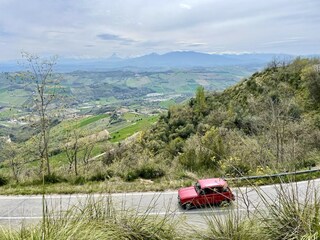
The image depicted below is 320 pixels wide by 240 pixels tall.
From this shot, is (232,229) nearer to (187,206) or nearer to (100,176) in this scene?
(187,206)

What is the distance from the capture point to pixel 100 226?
14.7ft

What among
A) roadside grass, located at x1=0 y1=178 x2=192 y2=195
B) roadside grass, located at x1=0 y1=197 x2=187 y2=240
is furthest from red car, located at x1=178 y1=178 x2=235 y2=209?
roadside grass, located at x1=0 y1=197 x2=187 y2=240

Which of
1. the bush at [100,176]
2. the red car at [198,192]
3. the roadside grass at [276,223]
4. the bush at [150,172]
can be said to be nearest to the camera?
the roadside grass at [276,223]

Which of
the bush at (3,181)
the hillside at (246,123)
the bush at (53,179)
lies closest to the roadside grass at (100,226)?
the hillside at (246,123)

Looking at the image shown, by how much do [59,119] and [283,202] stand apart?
19429mm

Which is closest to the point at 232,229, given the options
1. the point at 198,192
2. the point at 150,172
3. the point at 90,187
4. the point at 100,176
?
the point at 198,192

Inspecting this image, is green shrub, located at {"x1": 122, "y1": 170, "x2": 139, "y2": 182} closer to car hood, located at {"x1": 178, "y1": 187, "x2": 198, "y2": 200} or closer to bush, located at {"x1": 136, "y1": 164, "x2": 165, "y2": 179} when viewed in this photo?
bush, located at {"x1": 136, "y1": 164, "x2": 165, "y2": 179}

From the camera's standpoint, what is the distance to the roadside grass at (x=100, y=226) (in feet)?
12.9

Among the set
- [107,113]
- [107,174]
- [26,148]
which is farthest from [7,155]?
[107,113]

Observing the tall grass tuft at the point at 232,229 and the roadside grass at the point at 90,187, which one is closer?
the tall grass tuft at the point at 232,229

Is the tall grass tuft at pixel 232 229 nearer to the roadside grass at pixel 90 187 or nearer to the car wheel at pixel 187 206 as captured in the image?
the car wheel at pixel 187 206

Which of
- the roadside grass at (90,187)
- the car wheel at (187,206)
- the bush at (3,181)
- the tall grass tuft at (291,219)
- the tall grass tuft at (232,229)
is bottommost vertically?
the bush at (3,181)

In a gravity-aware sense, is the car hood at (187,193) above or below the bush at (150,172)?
above

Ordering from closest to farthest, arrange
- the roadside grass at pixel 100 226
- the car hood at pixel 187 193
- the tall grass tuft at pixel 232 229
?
the roadside grass at pixel 100 226, the tall grass tuft at pixel 232 229, the car hood at pixel 187 193
